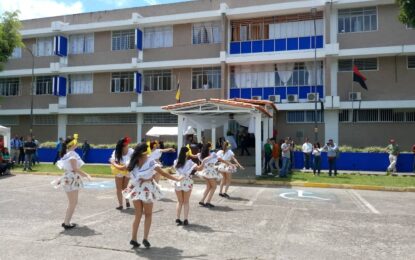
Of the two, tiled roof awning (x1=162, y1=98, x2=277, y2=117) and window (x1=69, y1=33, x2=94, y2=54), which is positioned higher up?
window (x1=69, y1=33, x2=94, y2=54)

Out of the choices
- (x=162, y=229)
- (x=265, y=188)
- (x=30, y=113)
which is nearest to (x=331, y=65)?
(x=265, y=188)

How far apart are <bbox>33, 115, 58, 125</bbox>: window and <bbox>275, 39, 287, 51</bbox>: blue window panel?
1896cm

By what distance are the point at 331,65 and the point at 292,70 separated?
2630 millimetres

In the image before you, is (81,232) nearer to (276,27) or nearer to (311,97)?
(311,97)

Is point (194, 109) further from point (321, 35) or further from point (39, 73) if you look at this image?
point (39, 73)

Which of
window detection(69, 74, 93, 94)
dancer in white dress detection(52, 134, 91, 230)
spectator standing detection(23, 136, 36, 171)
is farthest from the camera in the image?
window detection(69, 74, 93, 94)

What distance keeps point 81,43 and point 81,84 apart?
11.0ft

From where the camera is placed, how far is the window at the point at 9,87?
3528 centimetres

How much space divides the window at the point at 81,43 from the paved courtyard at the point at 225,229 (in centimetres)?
2232

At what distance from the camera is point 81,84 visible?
33375 mm

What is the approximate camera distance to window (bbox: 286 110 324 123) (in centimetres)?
2669

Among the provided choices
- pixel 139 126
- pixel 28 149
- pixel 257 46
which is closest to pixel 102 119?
pixel 139 126

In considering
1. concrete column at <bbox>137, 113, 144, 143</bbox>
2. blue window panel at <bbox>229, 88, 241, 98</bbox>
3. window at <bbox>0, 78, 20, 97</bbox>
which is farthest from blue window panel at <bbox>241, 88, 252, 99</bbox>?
window at <bbox>0, 78, 20, 97</bbox>

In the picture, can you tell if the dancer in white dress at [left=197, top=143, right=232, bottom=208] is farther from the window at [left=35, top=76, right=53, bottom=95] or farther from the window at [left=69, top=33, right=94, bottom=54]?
the window at [left=35, top=76, right=53, bottom=95]
